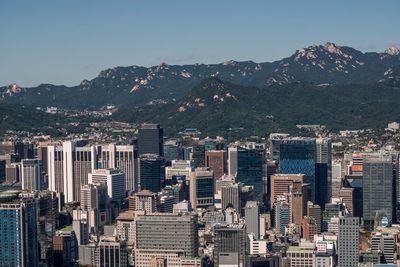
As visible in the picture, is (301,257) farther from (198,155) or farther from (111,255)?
(198,155)

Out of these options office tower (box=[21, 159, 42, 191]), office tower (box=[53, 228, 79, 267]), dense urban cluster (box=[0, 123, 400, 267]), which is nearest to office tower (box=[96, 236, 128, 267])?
dense urban cluster (box=[0, 123, 400, 267])

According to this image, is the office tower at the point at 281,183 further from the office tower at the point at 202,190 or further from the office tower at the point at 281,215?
the office tower at the point at 281,215

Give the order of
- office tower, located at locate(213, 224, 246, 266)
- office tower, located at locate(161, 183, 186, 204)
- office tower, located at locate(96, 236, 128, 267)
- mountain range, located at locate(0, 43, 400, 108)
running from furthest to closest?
mountain range, located at locate(0, 43, 400, 108)
office tower, located at locate(161, 183, 186, 204)
office tower, located at locate(96, 236, 128, 267)
office tower, located at locate(213, 224, 246, 266)

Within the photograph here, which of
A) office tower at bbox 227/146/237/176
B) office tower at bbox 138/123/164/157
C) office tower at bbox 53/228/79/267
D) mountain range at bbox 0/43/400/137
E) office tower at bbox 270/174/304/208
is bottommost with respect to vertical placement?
office tower at bbox 53/228/79/267

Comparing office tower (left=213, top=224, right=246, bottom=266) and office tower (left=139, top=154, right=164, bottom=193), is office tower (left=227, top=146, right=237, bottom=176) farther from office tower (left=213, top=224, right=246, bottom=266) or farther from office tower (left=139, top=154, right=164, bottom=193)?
office tower (left=213, top=224, right=246, bottom=266)

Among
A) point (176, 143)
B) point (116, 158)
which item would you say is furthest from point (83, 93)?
point (116, 158)

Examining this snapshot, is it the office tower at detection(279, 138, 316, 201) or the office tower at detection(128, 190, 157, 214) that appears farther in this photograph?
the office tower at detection(279, 138, 316, 201)
